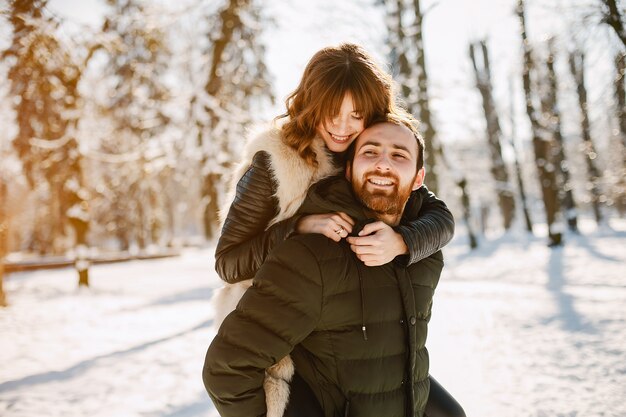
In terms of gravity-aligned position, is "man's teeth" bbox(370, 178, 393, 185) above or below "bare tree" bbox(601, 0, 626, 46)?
below

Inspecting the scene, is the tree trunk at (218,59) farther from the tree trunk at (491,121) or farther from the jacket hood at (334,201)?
the tree trunk at (491,121)

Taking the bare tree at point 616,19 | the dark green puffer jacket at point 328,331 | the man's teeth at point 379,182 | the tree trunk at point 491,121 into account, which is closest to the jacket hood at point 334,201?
the dark green puffer jacket at point 328,331

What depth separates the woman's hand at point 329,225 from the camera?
5.55 ft

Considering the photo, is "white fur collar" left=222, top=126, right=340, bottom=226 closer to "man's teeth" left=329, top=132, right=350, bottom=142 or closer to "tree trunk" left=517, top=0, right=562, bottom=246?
"man's teeth" left=329, top=132, right=350, bottom=142

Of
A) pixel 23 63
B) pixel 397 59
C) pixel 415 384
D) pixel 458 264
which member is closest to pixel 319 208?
pixel 415 384

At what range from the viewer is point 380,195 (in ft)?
6.00

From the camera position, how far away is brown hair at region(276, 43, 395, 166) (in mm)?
1989

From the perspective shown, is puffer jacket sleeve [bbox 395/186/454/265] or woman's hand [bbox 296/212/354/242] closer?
woman's hand [bbox 296/212/354/242]

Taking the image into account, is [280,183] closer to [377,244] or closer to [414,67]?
[377,244]

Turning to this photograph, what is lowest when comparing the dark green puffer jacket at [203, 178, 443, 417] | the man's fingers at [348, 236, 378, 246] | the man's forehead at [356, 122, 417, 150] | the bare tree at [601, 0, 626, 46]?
the dark green puffer jacket at [203, 178, 443, 417]

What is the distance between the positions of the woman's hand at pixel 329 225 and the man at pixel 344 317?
0.03 metres

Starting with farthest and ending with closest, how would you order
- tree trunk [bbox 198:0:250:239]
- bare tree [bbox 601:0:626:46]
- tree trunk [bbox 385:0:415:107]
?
tree trunk [bbox 385:0:415:107] → tree trunk [bbox 198:0:250:239] → bare tree [bbox 601:0:626:46]

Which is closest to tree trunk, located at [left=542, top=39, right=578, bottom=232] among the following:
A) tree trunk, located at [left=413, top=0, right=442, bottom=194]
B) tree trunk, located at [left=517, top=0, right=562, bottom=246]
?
tree trunk, located at [left=517, top=0, right=562, bottom=246]

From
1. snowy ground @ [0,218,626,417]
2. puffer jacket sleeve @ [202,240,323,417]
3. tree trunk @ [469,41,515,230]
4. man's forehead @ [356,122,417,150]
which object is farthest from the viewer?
tree trunk @ [469,41,515,230]
